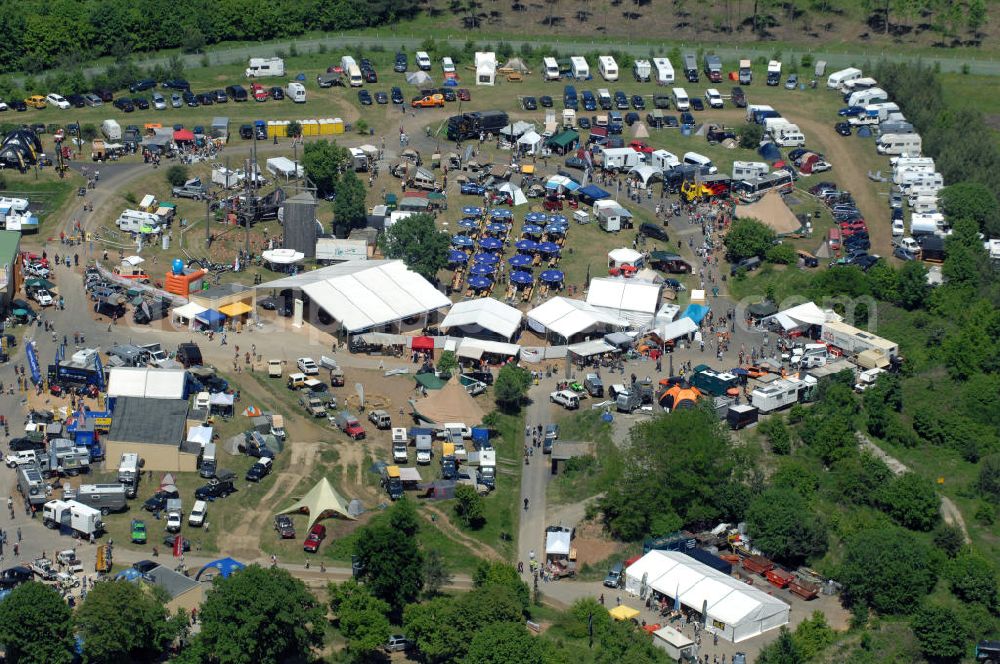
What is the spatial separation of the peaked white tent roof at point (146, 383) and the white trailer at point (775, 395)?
32.4 m

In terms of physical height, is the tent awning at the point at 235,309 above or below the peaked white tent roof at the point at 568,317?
above

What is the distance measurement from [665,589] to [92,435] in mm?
31158

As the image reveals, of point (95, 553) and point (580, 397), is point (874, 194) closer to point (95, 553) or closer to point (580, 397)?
point (580, 397)

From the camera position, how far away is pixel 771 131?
138m

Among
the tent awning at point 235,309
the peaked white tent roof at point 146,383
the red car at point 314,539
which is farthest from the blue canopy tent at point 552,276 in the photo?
the red car at point 314,539

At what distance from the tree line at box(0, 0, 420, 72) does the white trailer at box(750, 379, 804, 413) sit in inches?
2851

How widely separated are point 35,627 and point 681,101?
279ft

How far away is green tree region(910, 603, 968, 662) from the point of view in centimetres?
7938

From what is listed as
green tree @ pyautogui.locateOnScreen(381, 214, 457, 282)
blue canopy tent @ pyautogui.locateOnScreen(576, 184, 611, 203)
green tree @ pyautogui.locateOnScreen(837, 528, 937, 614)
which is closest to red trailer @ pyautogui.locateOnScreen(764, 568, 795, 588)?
green tree @ pyautogui.locateOnScreen(837, 528, 937, 614)

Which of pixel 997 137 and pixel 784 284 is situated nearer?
pixel 784 284

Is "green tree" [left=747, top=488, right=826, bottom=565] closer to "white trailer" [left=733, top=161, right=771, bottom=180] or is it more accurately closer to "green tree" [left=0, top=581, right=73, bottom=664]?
"green tree" [left=0, top=581, right=73, bottom=664]

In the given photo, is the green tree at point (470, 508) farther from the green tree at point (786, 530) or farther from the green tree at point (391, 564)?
the green tree at point (786, 530)

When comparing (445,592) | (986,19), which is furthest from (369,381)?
(986,19)

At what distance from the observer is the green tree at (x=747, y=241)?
4646 inches
